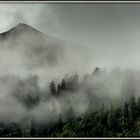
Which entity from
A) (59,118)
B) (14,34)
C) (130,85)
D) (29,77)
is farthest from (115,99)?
(14,34)

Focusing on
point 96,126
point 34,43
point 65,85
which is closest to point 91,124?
point 96,126

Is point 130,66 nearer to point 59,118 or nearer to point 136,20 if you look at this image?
point 136,20

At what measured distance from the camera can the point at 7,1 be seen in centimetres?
670

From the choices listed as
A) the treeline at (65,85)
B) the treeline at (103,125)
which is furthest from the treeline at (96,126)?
the treeline at (65,85)

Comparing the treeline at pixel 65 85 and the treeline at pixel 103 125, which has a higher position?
the treeline at pixel 65 85

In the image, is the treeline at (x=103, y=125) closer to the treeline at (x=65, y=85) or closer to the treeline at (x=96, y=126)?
the treeline at (x=96, y=126)

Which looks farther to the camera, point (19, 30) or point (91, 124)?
point (19, 30)

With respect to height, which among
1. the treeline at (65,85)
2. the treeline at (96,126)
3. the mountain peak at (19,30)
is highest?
the mountain peak at (19,30)

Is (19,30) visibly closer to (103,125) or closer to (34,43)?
(34,43)

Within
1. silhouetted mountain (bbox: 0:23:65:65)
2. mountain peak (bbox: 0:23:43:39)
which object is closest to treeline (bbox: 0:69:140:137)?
silhouetted mountain (bbox: 0:23:65:65)

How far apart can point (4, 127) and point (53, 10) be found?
1.93 m

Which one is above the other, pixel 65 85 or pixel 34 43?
pixel 34 43

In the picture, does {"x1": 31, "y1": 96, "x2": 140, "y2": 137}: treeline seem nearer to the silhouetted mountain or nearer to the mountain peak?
the silhouetted mountain

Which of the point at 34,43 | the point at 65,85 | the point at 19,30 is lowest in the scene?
the point at 65,85
